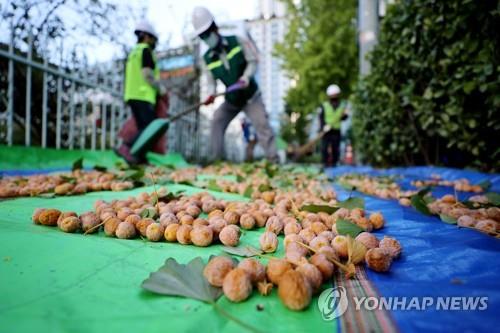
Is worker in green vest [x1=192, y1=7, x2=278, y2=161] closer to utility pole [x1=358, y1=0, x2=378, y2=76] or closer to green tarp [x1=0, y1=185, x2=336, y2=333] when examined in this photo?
utility pole [x1=358, y1=0, x2=378, y2=76]

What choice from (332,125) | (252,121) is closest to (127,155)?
(252,121)

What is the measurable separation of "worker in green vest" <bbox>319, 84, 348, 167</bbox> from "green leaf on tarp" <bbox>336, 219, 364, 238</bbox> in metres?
6.41

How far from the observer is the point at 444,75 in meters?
3.06

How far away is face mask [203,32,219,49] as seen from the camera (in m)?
4.68

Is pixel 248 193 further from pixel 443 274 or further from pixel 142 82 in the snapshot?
pixel 142 82

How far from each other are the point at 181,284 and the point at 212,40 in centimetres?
459

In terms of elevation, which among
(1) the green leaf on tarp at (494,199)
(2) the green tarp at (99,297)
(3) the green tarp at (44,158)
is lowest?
(2) the green tarp at (99,297)

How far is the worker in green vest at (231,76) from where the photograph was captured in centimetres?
466

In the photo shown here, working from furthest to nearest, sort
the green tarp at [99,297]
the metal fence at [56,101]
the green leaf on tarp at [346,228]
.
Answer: the metal fence at [56,101] < the green leaf on tarp at [346,228] < the green tarp at [99,297]

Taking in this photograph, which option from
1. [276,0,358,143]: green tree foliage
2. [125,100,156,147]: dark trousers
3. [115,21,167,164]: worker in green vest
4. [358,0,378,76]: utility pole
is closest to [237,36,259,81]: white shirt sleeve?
[115,21,167,164]: worker in green vest

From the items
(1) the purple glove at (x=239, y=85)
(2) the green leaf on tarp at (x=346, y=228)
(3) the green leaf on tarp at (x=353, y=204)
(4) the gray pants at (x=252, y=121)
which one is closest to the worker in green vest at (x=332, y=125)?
(4) the gray pants at (x=252, y=121)

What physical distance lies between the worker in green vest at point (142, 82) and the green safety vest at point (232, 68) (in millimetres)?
933

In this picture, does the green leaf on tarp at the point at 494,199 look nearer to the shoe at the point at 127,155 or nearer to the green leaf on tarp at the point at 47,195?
the green leaf on tarp at the point at 47,195

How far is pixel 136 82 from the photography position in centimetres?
436
